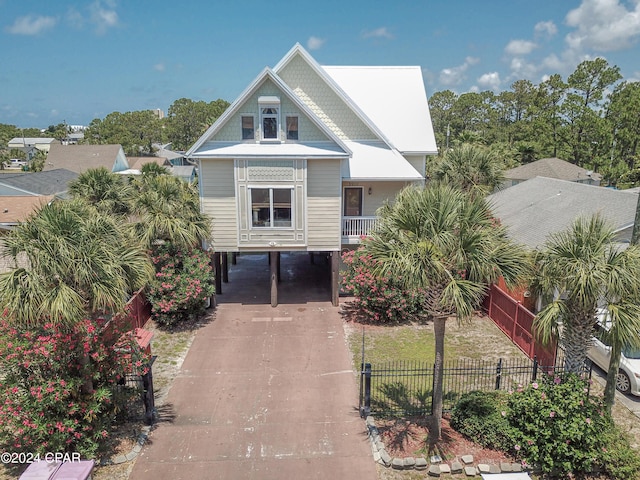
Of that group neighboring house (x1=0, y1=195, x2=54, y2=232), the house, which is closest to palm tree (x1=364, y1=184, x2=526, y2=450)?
the house

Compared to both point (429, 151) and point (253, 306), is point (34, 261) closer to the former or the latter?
point (253, 306)

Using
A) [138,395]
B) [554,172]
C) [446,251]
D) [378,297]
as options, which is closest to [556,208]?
[378,297]

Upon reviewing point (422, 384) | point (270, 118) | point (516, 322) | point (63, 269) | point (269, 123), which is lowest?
point (422, 384)

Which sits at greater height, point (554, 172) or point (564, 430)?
point (554, 172)

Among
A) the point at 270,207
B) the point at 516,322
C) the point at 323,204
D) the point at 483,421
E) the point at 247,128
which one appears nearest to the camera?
the point at 483,421

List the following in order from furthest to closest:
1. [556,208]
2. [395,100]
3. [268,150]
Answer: [395,100] → [556,208] → [268,150]

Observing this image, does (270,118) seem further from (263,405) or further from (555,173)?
(555,173)

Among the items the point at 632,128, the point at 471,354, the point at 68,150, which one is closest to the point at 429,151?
the point at 471,354
